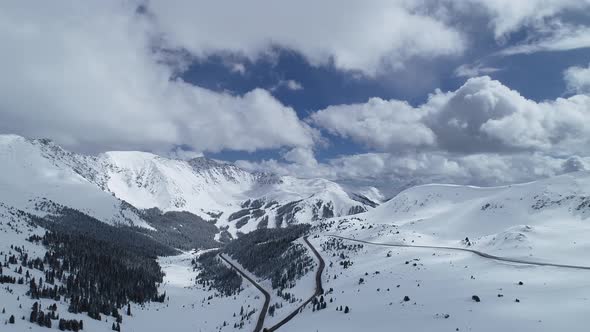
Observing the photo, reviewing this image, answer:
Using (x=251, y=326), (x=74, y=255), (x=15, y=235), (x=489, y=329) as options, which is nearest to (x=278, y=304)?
(x=251, y=326)

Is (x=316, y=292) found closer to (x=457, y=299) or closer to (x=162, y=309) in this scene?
(x=457, y=299)

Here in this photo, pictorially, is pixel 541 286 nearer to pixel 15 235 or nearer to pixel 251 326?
pixel 251 326

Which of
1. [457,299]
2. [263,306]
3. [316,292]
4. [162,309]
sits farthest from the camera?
[162,309]

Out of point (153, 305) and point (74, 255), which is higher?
point (74, 255)

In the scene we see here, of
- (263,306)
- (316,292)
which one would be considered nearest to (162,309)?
(263,306)

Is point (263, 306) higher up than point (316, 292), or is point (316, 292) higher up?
point (316, 292)

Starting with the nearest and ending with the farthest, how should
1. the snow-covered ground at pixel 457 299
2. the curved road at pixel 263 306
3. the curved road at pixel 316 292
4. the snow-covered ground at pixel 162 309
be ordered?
the snow-covered ground at pixel 457 299 → the curved road at pixel 316 292 → the curved road at pixel 263 306 → the snow-covered ground at pixel 162 309

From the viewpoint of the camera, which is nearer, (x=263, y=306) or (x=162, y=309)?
(x=263, y=306)

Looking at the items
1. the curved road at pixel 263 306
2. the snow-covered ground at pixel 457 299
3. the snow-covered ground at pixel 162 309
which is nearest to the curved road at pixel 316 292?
the snow-covered ground at pixel 457 299

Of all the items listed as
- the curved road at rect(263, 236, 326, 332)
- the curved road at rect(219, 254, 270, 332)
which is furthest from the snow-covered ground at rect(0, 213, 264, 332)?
the curved road at rect(263, 236, 326, 332)

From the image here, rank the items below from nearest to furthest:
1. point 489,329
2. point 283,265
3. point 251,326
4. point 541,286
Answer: point 489,329 → point 541,286 → point 251,326 → point 283,265

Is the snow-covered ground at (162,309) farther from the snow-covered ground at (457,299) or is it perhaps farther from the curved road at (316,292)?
the snow-covered ground at (457,299)
